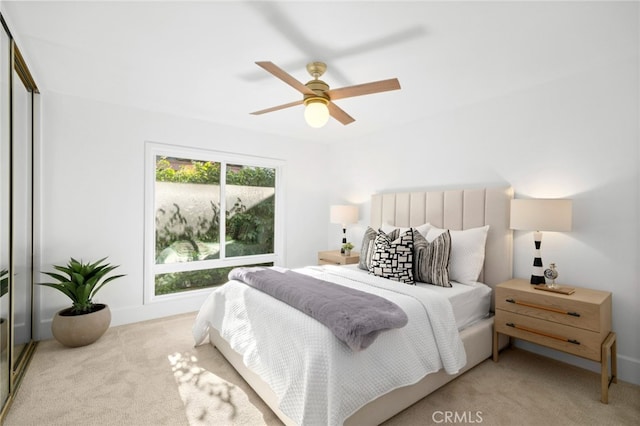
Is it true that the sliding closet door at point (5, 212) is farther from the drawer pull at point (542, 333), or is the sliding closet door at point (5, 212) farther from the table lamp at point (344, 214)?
the drawer pull at point (542, 333)

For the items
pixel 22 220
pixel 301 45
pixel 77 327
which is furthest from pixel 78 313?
pixel 301 45

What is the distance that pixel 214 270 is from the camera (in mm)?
4102

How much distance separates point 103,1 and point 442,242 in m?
2.95

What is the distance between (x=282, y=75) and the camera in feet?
6.35

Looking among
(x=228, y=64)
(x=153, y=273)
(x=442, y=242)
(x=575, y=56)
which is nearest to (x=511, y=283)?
(x=442, y=242)

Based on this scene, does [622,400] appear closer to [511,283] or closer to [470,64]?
[511,283]

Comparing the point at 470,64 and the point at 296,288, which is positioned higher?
the point at 470,64

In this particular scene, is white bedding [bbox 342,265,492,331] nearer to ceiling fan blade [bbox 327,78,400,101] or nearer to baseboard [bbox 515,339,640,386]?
baseboard [bbox 515,339,640,386]

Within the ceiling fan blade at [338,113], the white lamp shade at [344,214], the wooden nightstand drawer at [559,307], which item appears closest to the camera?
the wooden nightstand drawer at [559,307]

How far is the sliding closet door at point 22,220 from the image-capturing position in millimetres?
2393

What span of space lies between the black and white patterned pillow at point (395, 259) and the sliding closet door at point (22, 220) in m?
A: 2.93

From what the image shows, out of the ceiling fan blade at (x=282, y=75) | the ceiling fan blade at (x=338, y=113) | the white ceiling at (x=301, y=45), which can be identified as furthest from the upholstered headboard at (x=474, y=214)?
the ceiling fan blade at (x=282, y=75)

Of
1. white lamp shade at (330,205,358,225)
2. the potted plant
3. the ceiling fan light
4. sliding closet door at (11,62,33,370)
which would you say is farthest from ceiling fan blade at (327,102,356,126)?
the potted plant

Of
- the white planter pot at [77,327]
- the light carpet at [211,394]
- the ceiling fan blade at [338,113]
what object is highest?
the ceiling fan blade at [338,113]
